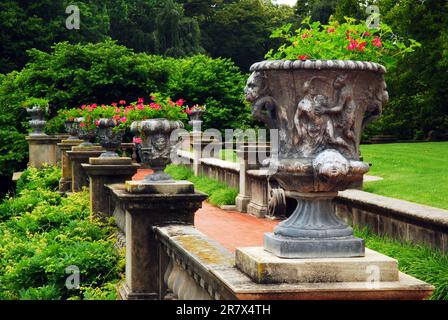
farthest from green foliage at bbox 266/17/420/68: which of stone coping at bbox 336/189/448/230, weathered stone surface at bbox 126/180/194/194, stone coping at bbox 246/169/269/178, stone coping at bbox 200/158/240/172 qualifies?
stone coping at bbox 200/158/240/172

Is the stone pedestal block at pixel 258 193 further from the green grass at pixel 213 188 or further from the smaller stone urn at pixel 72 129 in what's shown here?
the smaller stone urn at pixel 72 129

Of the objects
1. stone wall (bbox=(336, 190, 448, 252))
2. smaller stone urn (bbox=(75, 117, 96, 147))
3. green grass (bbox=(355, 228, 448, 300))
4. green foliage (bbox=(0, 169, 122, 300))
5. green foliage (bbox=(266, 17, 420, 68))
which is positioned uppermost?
green foliage (bbox=(266, 17, 420, 68))

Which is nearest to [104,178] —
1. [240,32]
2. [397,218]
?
[397,218]

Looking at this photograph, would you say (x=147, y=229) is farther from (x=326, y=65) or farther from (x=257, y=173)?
(x=257, y=173)

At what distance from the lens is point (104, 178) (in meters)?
11.5

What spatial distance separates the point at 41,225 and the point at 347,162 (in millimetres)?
8990

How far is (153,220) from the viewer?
25.0 feet

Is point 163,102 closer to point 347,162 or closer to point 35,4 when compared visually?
point 347,162

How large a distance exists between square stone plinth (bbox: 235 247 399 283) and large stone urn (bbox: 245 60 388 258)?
0.14m

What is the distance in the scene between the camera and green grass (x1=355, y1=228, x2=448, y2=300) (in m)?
7.53

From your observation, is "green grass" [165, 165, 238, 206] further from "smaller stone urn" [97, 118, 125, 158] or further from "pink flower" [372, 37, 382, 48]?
"pink flower" [372, 37, 382, 48]

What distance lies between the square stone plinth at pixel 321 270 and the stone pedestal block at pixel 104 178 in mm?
6937

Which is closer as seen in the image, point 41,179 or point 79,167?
point 79,167

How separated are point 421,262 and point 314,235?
152 inches
